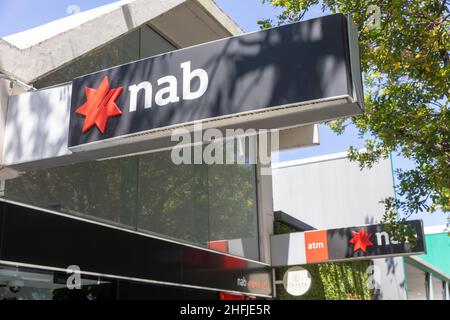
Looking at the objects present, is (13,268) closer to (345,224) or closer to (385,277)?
(385,277)

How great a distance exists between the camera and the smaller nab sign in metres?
11.8

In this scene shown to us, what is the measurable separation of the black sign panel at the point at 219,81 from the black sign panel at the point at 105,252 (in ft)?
7.85

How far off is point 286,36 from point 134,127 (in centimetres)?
141

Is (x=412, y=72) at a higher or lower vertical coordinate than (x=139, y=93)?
higher

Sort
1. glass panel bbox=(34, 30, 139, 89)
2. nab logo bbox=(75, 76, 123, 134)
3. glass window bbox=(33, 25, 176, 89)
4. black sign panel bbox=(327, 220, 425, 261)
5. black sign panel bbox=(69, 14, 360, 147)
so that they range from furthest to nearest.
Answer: black sign panel bbox=(327, 220, 425, 261), glass window bbox=(33, 25, 176, 89), glass panel bbox=(34, 30, 139, 89), nab logo bbox=(75, 76, 123, 134), black sign panel bbox=(69, 14, 360, 147)

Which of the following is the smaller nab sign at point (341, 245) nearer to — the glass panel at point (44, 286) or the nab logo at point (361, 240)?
the nab logo at point (361, 240)

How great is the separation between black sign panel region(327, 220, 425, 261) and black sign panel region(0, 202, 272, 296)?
2.45 meters

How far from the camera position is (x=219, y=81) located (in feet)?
13.7

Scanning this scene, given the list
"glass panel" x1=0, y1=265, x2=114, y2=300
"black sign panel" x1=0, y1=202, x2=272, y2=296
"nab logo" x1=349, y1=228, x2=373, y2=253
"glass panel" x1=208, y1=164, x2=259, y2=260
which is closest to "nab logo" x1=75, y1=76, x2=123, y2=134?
"black sign panel" x1=0, y1=202, x2=272, y2=296

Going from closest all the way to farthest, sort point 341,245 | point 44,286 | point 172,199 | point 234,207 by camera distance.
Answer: point 44,286, point 172,199, point 341,245, point 234,207

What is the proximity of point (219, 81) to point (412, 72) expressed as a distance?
426 cm

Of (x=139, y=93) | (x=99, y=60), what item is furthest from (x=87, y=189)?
(x=139, y=93)

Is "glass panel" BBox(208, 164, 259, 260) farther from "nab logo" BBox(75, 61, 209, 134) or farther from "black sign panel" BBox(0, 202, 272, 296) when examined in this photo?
"nab logo" BBox(75, 61, 209, 134)

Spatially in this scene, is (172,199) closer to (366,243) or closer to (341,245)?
(341,245)
